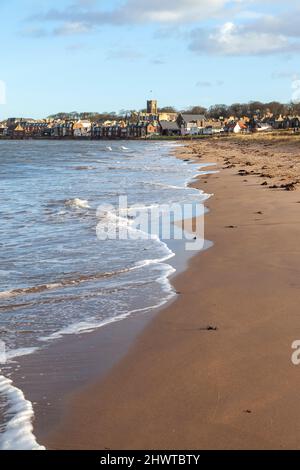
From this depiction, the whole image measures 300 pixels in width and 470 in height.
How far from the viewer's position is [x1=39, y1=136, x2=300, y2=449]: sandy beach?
3.88m

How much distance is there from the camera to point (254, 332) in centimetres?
586

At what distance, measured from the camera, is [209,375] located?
192 inches

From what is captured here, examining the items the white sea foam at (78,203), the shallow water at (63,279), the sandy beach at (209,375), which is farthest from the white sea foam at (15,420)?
the white sea foam at (78,203)

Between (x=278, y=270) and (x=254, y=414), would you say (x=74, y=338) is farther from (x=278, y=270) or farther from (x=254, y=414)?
(x=278, y=270)

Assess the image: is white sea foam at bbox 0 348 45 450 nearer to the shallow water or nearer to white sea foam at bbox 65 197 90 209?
the shallow water

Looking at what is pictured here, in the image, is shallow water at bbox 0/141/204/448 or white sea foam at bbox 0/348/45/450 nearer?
white sea foam at bbox 0/348/45/450

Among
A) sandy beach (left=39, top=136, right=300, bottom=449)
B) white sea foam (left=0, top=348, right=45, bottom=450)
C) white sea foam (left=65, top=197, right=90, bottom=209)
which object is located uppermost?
white sea foam (left=65, top=197, right=90, bottom=209)

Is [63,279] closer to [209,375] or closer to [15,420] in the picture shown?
[209,375]

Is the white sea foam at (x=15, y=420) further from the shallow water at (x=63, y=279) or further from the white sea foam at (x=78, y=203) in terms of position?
the white sea foam at (x=78, y=203)

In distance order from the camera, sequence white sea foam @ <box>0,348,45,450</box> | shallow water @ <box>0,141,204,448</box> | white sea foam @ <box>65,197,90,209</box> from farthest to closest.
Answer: white sea foam @ <box>65,197,90,209</box>
shallow water @ <box>0,141,204,448</box>
white sea foam @ <box>0,348,45,450</box>

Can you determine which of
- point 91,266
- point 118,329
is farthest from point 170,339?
point 91,266

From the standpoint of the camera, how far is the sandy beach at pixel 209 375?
3875mm

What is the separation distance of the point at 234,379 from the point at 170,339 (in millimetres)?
1275

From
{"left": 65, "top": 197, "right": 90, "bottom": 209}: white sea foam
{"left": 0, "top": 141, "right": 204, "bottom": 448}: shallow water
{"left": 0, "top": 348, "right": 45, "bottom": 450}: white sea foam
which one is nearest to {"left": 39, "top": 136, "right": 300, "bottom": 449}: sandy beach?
{"left": 0, "top": 348, "right": 45, "bottom": 450}: white sea foam
